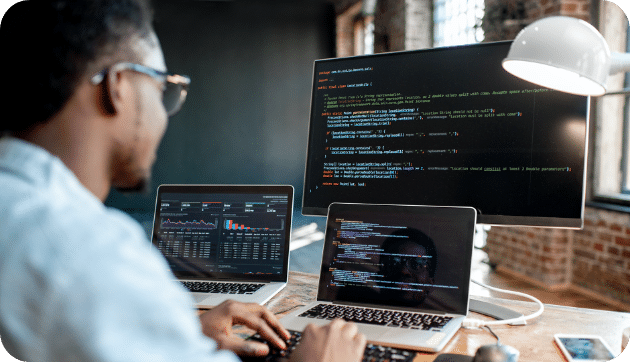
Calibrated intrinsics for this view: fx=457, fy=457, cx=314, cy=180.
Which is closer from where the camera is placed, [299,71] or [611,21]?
[611,21]

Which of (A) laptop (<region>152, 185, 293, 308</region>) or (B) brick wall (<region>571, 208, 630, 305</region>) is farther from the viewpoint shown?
(B) brick wall (<region>571, 208, 630, 305</region>)

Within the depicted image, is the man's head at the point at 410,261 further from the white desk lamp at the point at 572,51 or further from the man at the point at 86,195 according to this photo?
the white desk lamp at the point at 572,51

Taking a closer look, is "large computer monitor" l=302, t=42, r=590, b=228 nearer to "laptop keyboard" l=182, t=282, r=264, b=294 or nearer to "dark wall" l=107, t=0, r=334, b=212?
"laptop keyboard" l=182, t=282, r=264, b=294

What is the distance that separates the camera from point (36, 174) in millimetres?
469

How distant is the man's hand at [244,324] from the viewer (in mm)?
774

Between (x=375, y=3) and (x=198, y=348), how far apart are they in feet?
19.7

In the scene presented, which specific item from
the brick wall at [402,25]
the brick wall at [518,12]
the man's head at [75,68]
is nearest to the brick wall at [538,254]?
the brick wall at [518,12]

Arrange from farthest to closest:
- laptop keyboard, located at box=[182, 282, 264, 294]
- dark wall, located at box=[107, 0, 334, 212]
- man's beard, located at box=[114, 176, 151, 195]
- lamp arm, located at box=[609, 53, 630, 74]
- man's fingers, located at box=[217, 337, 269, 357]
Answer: dark wall, located at box=[107, 0, 334, 212] < laptop keyboard, located at box=[182, 282, 264, 294] < lamp arm, located at box=[609, 53, 630, 74] < man's fingers, located at box=[217, 337, 269, 357] < man's beard, located at box=[114, 176, 151, 195]

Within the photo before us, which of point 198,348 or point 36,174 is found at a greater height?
point 36,174

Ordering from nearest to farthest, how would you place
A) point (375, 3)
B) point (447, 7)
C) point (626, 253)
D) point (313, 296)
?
point (313, 296) → point (626, 253) → point (447, 7) → point (375, 3)

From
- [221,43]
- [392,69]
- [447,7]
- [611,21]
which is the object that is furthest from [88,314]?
[221,43]

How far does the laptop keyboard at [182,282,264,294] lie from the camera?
1.17 meters

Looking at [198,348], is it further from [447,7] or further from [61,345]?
[447,7]

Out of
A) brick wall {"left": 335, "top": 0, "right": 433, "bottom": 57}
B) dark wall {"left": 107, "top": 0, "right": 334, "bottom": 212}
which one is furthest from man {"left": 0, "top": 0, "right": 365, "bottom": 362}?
dark wall {"left": 107, "top": 0, "right": 334, "bottom": 212}
